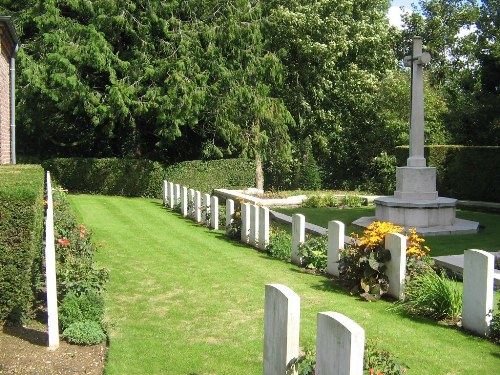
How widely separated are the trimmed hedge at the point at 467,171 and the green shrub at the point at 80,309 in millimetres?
18174

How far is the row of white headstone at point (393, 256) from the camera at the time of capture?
658 centimetres

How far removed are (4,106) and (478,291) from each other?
47.7 ft

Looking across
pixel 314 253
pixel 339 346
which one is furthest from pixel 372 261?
pixel 339 346

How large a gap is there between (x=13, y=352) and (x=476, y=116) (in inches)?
962

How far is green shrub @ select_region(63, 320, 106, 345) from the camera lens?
6.01 meters

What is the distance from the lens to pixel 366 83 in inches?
1137

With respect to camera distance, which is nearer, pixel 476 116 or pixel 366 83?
pixel 476 116

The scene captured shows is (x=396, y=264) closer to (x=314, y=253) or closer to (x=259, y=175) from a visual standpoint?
(x=314, y=253)

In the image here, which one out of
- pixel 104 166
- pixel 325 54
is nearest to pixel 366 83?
pixel 325 54

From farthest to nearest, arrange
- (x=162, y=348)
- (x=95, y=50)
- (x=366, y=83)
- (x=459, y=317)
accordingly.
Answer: (x=366, y=83) → (x=95, y=50) → (x=459, y=317) → (x=162, y=348)

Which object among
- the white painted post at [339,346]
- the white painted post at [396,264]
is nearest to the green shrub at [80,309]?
the white painted post at [339,346]

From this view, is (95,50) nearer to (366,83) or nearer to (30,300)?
(366,83)

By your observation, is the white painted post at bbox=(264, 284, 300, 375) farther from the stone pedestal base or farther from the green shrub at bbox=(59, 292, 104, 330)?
the stone pedestal base

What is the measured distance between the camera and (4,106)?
17031 mm
